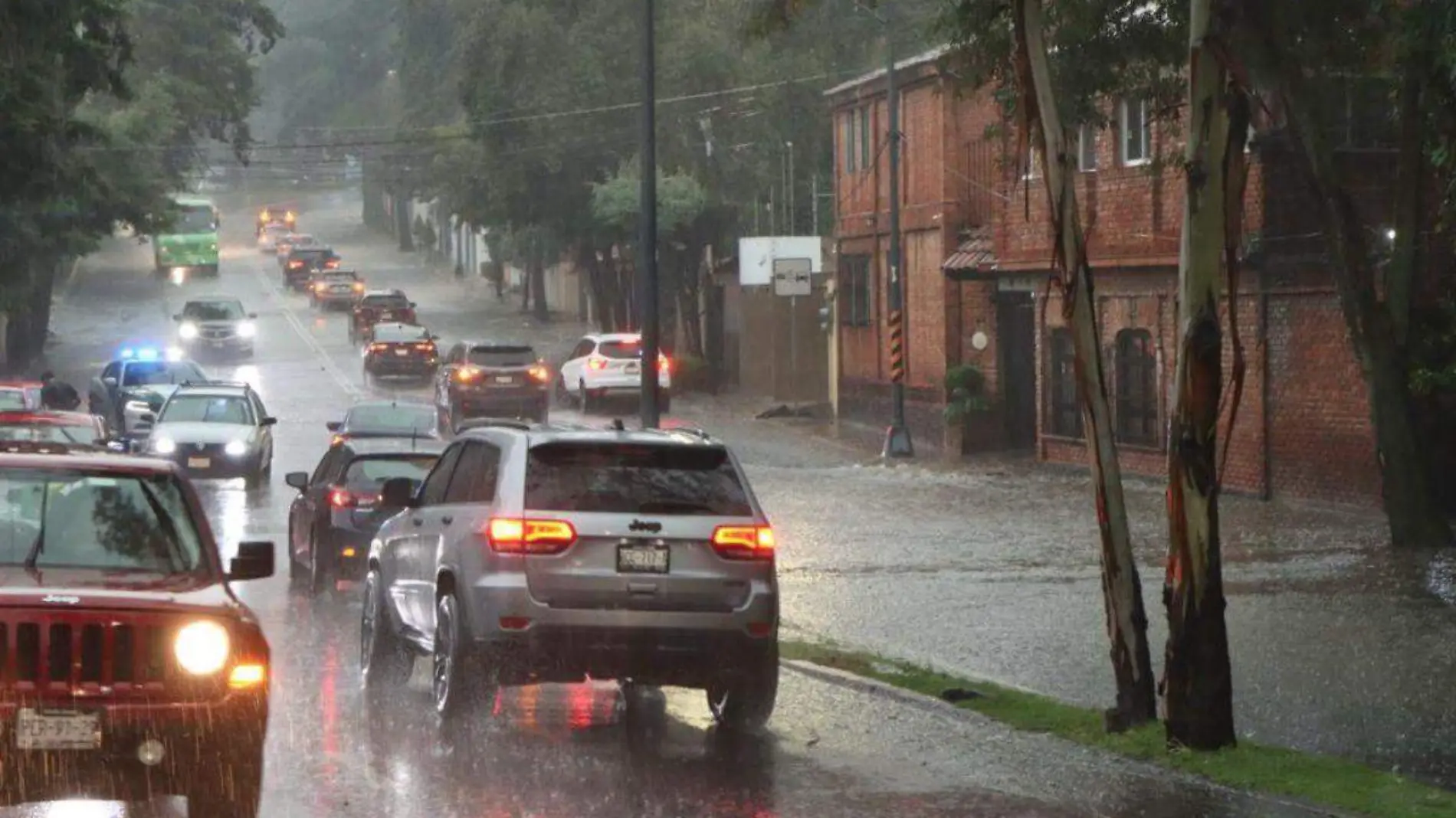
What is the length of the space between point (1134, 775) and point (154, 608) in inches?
209

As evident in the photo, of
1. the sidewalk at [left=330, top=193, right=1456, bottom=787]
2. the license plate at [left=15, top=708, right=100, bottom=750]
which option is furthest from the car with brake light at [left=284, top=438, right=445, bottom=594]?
the license plate at [left=15, top=708, right=100, bottom=750]

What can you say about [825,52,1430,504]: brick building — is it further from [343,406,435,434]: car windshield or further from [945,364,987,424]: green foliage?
[343,406,435,434]: car windshield

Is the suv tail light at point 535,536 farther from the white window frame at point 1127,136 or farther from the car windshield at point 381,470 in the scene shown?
the white window frame at point 1127,136

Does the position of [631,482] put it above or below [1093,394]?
below

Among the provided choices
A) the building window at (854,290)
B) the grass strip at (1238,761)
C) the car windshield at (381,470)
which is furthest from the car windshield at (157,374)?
the grass strip at (1238,761)

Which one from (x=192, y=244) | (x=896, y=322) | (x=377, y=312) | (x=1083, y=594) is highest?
(x=192, y=244)

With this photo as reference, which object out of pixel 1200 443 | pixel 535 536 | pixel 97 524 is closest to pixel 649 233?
pixel 535 536

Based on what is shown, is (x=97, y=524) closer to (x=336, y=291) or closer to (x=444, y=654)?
(x=444, y=654)

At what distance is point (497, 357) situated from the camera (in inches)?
1836

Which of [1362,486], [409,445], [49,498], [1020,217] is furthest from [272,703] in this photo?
[1020,217]

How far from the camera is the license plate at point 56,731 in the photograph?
895 centimetres

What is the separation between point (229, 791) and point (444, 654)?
4.21 meters

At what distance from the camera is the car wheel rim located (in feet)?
43.7

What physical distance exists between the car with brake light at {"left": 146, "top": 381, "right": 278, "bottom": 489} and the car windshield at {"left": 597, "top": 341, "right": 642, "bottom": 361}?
45.6ft
